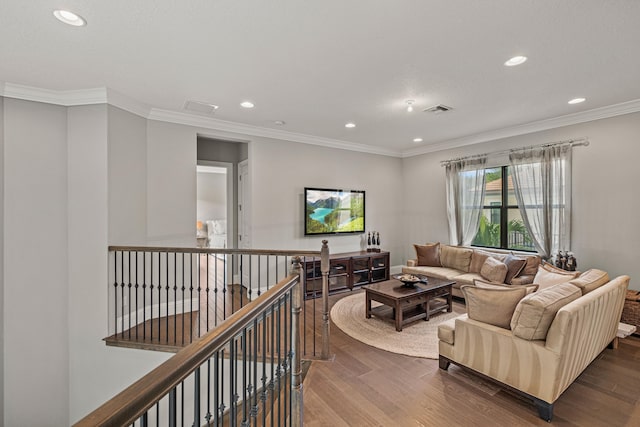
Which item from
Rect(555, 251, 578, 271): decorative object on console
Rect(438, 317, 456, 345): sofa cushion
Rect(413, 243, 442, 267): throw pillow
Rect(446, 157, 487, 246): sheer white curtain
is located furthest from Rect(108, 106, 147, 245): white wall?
Rect(555, 251, 578, 271): decorative object on console

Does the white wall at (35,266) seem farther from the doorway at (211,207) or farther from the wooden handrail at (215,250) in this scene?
the doorway at (211,207)

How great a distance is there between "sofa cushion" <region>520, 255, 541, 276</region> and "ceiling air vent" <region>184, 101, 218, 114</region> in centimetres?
479

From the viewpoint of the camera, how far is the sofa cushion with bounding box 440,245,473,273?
5.10 m

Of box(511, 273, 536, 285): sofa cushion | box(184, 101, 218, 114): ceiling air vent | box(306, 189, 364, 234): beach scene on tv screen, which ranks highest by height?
box(184, 101, 218, 114): ceiling air vent

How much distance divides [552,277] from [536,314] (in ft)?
5.36

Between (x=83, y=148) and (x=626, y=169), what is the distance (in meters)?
6.65

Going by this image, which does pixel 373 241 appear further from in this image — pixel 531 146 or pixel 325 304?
pixel 325 304

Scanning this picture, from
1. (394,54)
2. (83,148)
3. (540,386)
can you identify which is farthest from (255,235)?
(540,386)

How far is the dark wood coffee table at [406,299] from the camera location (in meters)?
3.69

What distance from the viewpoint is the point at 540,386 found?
2.20 m

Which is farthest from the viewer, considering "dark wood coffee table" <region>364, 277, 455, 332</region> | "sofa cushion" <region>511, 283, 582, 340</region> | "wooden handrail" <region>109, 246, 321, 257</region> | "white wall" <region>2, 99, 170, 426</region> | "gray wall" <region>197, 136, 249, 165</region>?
"gray wall" <region>197, 136, 249, 165</region>

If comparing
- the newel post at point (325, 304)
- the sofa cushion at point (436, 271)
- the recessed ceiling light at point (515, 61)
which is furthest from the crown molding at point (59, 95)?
the sofa cushion at point (436, 271)

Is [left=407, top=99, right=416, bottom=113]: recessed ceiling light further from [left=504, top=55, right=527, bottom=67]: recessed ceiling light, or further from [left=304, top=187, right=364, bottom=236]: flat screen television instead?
[left=304, top=187, right=364, bottom=236]: flat screen television

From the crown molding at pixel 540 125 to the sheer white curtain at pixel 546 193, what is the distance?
1.04 ft
